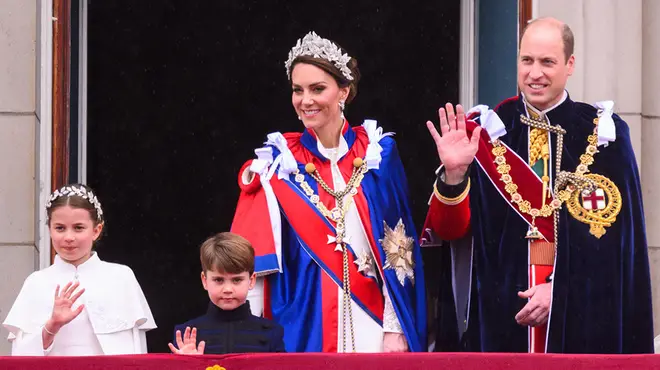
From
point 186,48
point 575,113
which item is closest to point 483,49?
point 575,113

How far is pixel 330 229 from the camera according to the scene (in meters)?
6.39

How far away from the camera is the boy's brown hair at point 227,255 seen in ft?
19.0

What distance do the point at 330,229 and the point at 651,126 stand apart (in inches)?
80.0

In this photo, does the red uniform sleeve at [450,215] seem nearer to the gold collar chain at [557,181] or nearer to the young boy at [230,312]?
the gold collar chain at [557,181]

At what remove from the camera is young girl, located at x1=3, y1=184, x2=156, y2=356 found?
→ 6.05 meters

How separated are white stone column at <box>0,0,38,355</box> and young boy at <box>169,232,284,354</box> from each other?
61.9 inches

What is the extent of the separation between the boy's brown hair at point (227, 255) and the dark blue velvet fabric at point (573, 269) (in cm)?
98

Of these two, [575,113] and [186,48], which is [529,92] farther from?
[186,48]

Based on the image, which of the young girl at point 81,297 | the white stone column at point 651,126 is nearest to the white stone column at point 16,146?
the young girl at point 81,297

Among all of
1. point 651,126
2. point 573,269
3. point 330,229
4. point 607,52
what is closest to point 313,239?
point 330,229

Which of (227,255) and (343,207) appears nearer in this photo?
(227,255)

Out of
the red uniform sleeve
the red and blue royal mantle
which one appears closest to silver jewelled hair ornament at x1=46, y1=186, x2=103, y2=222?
the red and blue royal mantle

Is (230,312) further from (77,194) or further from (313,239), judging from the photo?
(77,194)

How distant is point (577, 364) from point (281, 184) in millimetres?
1658
